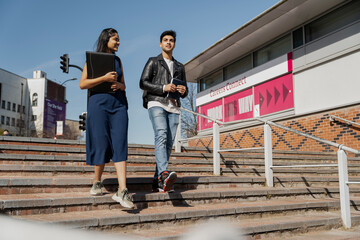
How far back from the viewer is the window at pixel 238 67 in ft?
45.3

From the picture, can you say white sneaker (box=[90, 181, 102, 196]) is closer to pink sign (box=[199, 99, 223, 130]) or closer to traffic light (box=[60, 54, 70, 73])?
pink sign (box=[199, 99, 223, 130])

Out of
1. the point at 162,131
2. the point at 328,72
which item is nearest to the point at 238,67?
the point at 328,72

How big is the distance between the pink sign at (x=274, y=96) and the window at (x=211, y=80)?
305 cm

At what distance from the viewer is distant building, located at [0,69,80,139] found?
202 feet

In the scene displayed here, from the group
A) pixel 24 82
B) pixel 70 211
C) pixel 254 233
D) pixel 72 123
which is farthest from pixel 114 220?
pixel 72 123

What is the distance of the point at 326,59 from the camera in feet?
33.4

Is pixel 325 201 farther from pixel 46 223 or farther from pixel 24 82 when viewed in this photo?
pixel 24 82

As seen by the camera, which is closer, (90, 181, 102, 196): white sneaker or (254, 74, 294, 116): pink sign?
(90, 181, 102, 196): white sneaker

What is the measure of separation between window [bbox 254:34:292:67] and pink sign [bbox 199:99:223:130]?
9.10ft

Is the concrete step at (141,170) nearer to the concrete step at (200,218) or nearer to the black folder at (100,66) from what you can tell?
the concrete step at (200,218)

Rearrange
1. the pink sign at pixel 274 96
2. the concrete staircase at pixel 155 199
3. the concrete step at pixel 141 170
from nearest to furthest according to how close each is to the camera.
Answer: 1. the concrete staircase at pixel 155 199
2. the concrete step at pixel 141 170
3. the pink sign at pixel 274 96

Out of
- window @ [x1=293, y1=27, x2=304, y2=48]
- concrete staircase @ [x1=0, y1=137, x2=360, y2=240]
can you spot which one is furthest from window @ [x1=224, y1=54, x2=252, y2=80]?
concrete staircase @ [x1=0, y1=137, x2=360, y2=240]

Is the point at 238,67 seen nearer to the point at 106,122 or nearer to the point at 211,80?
the point at 211,80

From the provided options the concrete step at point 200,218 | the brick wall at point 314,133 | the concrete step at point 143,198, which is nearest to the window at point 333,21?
the brick wall at point 314,133
